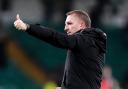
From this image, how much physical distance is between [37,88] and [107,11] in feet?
8.05

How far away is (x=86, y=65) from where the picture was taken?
5.99 meters

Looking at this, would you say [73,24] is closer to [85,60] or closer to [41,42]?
[85,60]

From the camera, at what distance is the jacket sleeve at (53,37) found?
18.3 feet

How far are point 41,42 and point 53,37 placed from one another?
8143 millimetres

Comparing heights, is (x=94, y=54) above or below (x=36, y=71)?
above

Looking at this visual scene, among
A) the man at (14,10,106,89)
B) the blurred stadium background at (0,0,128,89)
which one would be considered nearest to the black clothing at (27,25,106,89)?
the man at (14,10,106,89)

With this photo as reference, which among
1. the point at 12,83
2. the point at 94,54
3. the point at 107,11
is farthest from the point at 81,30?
the point at 107,11

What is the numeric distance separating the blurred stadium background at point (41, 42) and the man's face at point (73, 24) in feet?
23.4

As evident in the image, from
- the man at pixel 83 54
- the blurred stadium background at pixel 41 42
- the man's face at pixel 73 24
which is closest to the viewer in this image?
the man at pixel 83 54

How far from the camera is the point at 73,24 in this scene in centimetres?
613

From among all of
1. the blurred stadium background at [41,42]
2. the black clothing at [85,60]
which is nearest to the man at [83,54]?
the black clothing at [85,60]

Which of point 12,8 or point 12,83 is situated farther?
point 12,8

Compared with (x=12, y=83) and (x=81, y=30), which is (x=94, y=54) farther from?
(x=12, y=83)

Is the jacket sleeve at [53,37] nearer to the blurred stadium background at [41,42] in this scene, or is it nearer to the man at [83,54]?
the man at [83,54]
